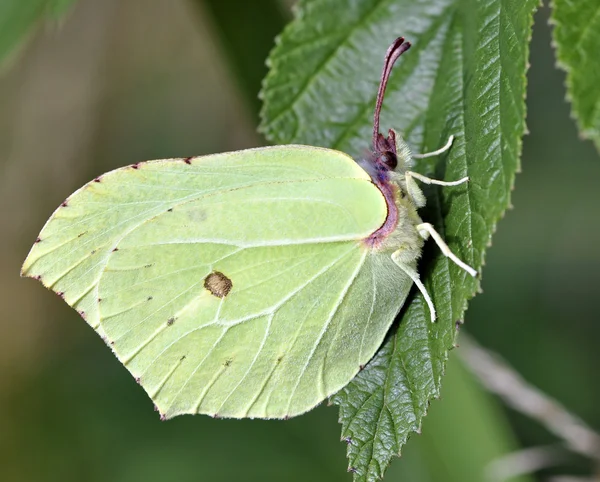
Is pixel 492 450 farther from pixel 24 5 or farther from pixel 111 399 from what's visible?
pixel 111 399

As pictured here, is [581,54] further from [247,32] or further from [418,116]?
[247,32]

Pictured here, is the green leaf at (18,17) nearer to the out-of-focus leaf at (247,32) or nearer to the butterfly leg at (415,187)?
the out-of-focus leaf at (247,32)

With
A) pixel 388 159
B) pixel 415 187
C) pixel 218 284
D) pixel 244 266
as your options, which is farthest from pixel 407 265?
pixel 218 284

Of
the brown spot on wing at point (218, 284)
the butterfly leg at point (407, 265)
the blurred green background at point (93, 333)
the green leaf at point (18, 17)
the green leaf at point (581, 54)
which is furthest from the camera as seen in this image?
the blurred green background at point (93, 333)

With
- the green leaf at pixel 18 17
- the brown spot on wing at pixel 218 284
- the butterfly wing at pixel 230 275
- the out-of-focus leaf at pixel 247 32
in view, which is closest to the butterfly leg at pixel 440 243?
the butterfly wing at pixel 230 275

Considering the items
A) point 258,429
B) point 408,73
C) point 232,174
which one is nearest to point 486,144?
point 408,73

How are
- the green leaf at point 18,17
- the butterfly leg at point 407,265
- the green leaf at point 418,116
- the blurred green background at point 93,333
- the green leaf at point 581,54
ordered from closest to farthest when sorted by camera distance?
the green leaf at point 581,54, the green leaf at point 418,116, the butterfly leg at point 407,265, the green leaf at point 18,17, the blurred green background at point 93,333

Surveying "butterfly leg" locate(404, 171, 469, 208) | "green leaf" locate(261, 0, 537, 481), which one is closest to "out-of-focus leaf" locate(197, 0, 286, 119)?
"green leaf" locate(261, 0, 537, 481)
